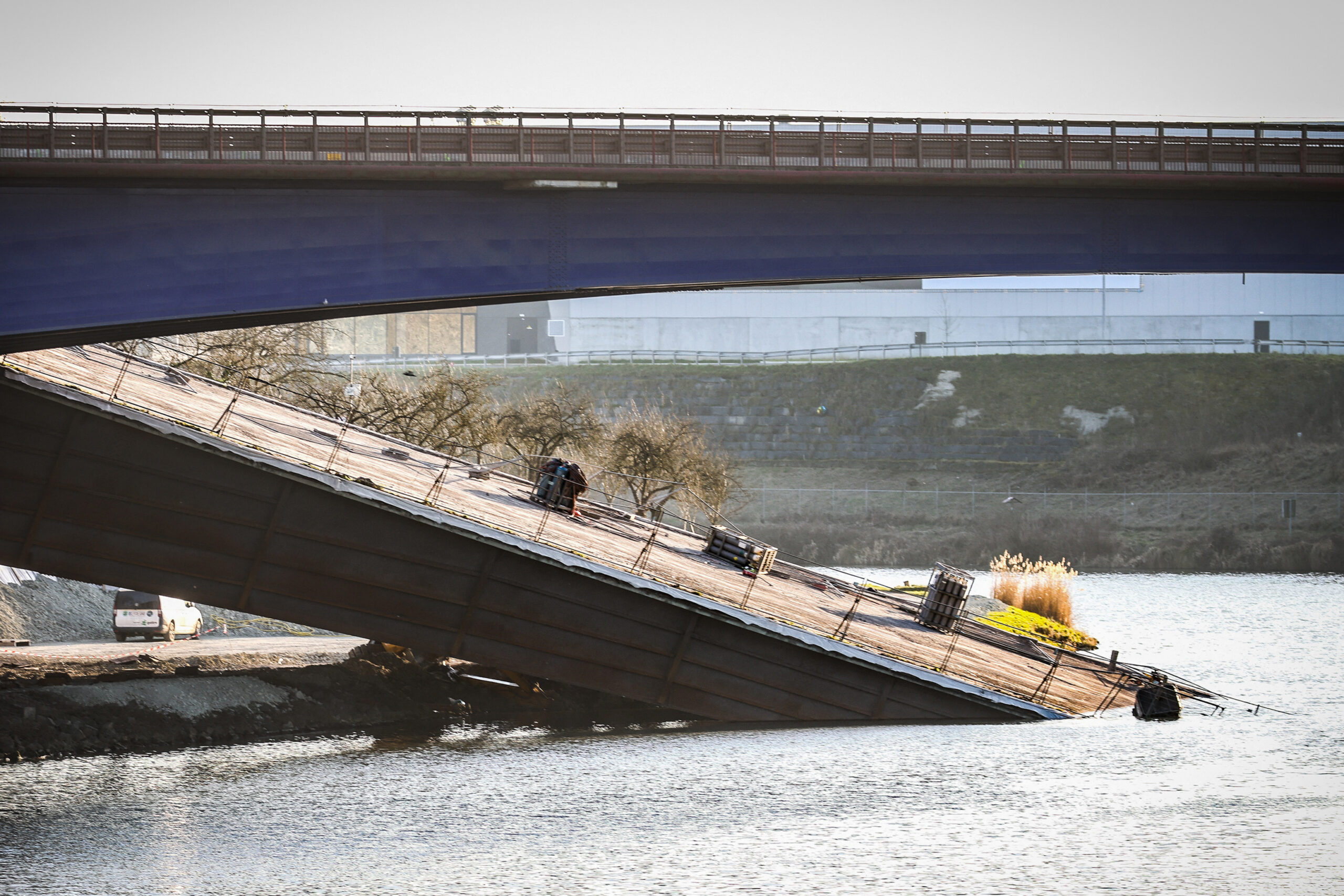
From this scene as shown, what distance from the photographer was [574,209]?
105ft

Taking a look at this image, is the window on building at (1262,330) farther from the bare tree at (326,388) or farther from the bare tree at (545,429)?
the bare tree at (326,388)

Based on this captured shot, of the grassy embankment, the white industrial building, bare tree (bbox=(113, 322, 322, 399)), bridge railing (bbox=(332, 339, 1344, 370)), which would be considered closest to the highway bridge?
bare tree (bbox=(113, 322, 322, 399))

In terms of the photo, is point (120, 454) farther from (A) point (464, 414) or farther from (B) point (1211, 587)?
(B) point (1211, 587)

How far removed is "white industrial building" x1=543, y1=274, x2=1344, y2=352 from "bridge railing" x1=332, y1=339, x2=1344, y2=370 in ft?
1.85

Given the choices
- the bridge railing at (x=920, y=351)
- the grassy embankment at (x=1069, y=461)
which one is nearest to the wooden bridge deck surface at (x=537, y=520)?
the grassy embankment at (x=1069, y=461)

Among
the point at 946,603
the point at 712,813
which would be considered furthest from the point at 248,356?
the point at 712,813

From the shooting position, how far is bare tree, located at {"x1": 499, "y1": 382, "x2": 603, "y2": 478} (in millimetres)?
62062

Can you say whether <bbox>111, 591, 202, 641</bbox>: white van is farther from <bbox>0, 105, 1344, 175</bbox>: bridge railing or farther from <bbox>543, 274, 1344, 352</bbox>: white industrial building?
<bbox>543, 274, 1344, 352</bbox>: white industrial building

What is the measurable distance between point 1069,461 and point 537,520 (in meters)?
63.0

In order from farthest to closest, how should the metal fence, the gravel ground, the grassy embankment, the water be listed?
the metal fence
the grassy embankment
the gravel ground
the water

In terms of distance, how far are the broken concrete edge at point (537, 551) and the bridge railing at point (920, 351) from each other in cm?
7094

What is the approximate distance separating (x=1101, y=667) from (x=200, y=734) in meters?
24.2

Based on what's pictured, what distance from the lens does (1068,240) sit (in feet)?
111

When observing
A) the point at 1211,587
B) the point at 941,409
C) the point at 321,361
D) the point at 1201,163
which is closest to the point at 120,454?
the point at 1201,163
